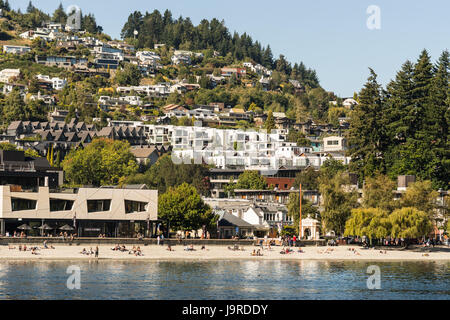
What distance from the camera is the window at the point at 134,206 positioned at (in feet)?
338

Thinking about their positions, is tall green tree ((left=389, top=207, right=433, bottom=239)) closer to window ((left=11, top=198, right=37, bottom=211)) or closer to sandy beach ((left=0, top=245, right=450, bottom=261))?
sandy beach ((left=0, top=245, right=450, bottom=261))

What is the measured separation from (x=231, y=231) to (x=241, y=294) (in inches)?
2057

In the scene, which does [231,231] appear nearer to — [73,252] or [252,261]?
[252,261]

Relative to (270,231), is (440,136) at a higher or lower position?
higher

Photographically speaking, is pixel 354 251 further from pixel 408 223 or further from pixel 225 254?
pixel 225 254

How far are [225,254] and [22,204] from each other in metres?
24.7

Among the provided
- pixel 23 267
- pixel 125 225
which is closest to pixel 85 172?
pixel 125 225

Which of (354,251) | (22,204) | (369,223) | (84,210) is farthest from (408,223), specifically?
(22,204)

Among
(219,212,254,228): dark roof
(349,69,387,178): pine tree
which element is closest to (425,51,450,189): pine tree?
(349,69,387,178): pine tree

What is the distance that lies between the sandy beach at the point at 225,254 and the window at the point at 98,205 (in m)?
8.96

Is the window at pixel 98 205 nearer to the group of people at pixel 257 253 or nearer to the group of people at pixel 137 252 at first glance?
the group of people at pixel 137 252

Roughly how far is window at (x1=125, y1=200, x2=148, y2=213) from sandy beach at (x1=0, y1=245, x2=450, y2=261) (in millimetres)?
9364
